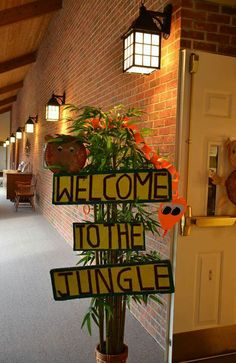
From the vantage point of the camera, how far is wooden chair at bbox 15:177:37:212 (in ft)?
26.0

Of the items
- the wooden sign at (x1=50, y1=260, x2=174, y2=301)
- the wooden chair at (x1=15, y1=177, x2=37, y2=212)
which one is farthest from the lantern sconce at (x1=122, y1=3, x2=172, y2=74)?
the wooden chair at (x1=15, y1=177, x2=37, y2=212)

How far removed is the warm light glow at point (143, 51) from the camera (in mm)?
2291

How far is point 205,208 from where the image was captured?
233 cm

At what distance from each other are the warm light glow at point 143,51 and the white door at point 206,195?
0.92 ft

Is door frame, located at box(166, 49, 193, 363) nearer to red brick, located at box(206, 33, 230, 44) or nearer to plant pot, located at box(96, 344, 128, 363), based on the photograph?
red brick, located at box(206, 33, 230, 44)

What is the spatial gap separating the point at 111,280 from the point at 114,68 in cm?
250

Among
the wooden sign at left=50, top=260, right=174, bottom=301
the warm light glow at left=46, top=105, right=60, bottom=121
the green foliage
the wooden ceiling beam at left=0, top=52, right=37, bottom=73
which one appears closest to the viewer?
the wooden sign at left=50, top=260, right=174, bottom=301

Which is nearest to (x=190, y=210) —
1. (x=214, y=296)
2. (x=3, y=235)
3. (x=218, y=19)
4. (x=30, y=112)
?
(x=214, y=296)

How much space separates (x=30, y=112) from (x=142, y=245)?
29.1ft

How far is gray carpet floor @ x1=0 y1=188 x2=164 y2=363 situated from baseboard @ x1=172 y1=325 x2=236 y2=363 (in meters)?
0.15

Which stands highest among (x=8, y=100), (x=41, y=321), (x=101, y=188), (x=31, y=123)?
(x=8, y=100)

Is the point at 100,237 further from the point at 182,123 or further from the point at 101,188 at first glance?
the point at 182,123

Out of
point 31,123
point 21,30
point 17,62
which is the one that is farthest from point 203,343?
point 17,62

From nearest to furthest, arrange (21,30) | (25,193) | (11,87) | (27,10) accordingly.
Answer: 1. (27,10)
2. (21,30)
3. (25,193)
4. (11,87)
